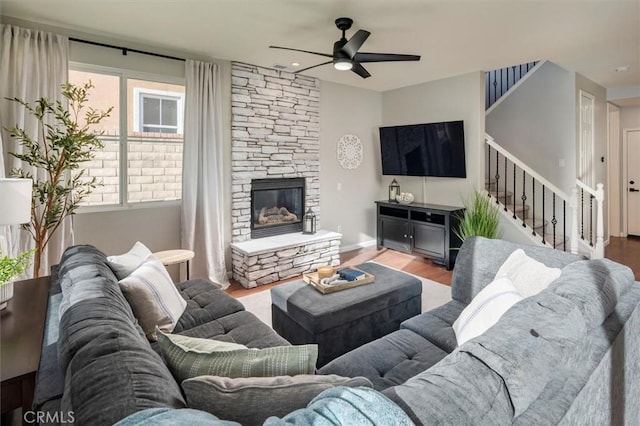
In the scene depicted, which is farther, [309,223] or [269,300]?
[309,223]

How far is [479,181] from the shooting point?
4910 mm

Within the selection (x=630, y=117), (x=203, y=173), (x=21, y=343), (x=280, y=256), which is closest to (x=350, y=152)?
(x=280, y=256)

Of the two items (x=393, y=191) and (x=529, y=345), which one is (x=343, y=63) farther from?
(x=393, y=191)

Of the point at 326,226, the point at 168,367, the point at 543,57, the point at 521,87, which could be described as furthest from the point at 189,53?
the point at 521,87

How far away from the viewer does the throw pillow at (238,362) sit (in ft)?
3.57

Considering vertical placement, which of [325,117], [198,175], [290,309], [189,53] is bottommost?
[290,309]

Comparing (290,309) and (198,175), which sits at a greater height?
(198,175)

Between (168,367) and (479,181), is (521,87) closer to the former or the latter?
(479,181)

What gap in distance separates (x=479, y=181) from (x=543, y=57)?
5.42ft

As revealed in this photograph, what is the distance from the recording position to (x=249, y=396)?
0.91m

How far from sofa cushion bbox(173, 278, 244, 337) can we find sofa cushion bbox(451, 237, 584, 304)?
153 centimetres

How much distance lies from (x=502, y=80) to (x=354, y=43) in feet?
14.6

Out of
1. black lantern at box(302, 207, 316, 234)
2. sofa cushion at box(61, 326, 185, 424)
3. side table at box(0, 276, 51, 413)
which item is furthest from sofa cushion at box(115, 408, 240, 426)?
black lantern at box(302, 207, 316, 234)

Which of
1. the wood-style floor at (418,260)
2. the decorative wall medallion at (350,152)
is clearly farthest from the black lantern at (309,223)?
the decorative wall medallion at (350,152)
